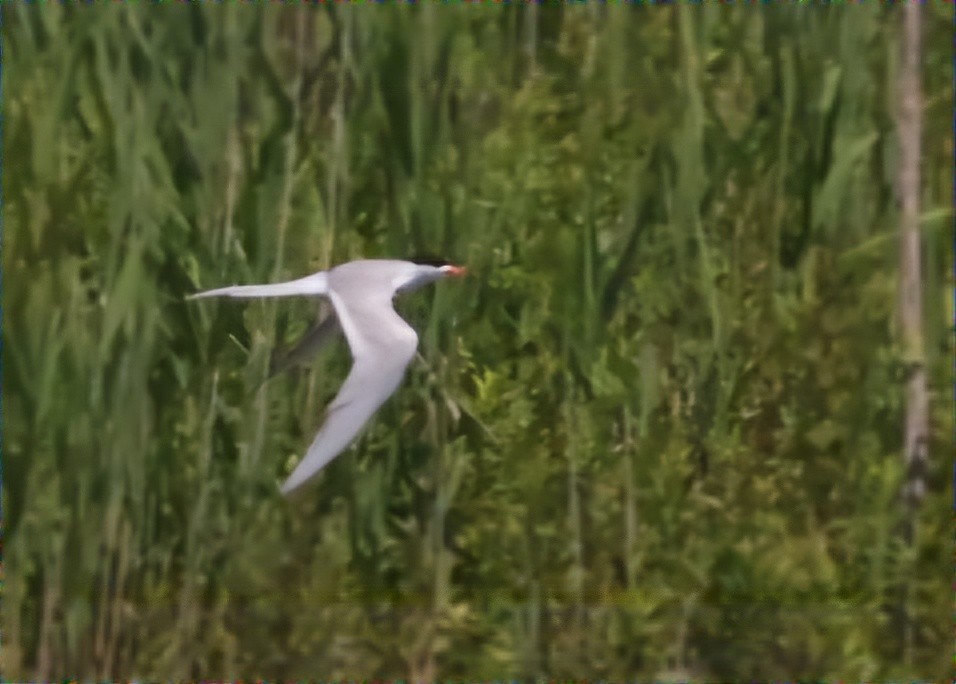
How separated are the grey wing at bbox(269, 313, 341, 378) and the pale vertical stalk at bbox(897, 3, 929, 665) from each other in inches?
20.5

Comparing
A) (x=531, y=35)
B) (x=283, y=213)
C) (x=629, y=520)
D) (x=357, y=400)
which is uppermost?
(x=531, y=35)

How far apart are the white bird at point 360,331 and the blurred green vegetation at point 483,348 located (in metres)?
0.03

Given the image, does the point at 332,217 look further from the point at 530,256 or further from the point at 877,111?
the point at 877,111

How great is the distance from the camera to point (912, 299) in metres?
1.31

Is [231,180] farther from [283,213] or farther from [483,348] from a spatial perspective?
[483,348]

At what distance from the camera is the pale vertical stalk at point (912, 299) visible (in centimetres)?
131

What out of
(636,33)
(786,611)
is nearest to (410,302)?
(636,33)

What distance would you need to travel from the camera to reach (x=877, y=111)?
4.32ft

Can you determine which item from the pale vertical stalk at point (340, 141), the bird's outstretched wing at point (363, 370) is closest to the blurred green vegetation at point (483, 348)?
the pale vertical stalk at point (340, 141)

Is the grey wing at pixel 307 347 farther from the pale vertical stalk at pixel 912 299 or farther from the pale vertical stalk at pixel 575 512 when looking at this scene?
the pale vertical stalk at pixel 912 299

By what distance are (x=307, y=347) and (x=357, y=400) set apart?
0.23 metres

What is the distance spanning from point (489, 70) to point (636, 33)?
0.46ft

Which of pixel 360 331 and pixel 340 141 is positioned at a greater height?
pixel 340 141

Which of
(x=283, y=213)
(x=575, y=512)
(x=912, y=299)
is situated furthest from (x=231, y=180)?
(x=912, y=299)
